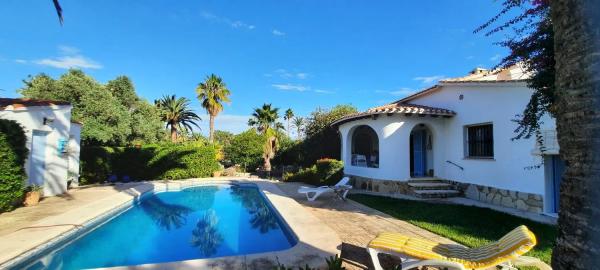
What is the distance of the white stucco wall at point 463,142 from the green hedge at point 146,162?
484 inches

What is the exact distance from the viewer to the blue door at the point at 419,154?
17.1 meters

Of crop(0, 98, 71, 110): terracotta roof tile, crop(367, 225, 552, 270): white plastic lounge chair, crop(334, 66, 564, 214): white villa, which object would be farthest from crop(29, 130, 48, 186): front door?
crop(334, 66, 564, 214): white villa

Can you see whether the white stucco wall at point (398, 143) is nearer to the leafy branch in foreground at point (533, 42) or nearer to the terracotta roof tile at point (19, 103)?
the leafy branch in foreground at point (533, 42)

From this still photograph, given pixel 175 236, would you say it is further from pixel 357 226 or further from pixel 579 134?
pixel 579 134

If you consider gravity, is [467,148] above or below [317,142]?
below

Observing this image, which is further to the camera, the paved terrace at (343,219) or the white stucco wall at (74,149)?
the white stucco wall at (74,149)

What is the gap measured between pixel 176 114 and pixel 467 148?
3600 cm

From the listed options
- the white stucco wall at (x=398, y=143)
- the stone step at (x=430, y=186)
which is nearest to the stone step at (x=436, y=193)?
the stone step at (x=430, y=186)

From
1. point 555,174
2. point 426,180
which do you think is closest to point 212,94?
point 426,180

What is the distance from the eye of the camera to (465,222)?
29.5ft

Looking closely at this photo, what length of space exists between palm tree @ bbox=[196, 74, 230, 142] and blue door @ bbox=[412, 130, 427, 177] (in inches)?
900

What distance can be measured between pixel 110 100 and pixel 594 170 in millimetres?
30756

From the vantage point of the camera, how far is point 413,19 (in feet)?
55.4

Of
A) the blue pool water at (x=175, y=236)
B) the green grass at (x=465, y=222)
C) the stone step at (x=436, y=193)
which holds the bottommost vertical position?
the blue pool water at (x=175, y=236)
